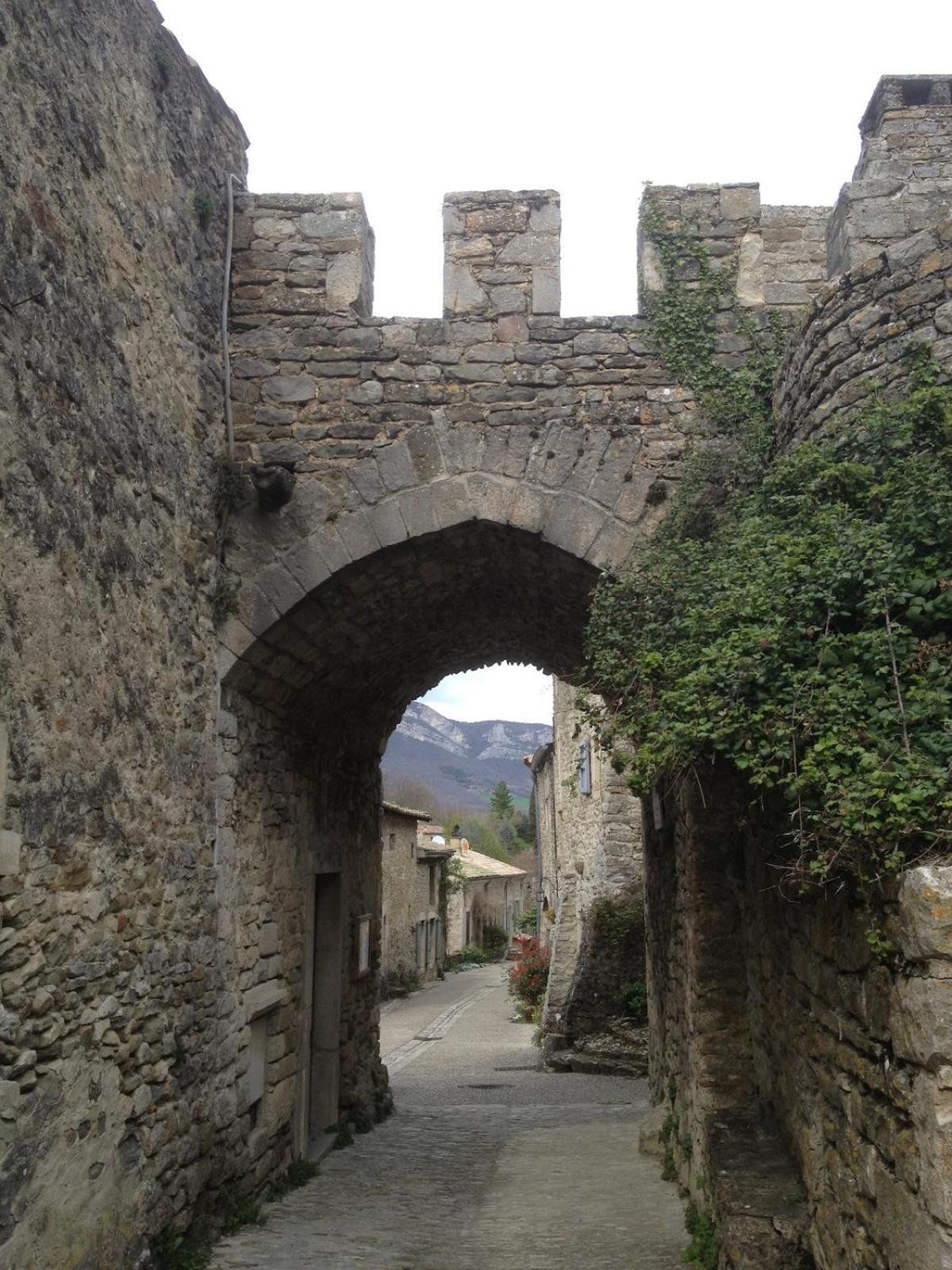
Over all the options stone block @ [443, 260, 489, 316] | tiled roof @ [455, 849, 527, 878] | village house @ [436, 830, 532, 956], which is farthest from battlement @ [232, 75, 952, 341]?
tiled roof @ [455, 849, 527, 878]

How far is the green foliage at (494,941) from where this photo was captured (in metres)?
35.7

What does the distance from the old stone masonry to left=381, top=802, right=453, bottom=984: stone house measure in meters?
13.9

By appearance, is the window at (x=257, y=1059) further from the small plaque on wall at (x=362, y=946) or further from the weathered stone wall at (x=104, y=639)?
the small plaque on wall at (x=362, y=946)

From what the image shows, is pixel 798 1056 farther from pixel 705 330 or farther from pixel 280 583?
pixel 705 330

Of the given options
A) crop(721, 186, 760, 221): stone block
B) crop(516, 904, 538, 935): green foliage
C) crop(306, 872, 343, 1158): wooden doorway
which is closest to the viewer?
crop(721, 186, 760, 221): stone block

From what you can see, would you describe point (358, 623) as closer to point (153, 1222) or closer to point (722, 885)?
point (722, 885)

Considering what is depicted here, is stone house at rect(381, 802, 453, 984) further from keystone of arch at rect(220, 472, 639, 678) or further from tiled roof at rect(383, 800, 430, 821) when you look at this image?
keystone of arch at rect(220, 472, 639, 678)

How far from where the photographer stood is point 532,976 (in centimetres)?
1611

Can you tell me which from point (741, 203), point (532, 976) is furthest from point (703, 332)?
point (532, 976)

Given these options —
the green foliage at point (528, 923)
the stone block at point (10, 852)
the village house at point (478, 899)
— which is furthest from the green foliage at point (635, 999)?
the village house at point (478, 899)

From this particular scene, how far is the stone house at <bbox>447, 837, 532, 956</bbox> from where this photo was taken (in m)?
33.0

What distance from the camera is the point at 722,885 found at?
5531mm

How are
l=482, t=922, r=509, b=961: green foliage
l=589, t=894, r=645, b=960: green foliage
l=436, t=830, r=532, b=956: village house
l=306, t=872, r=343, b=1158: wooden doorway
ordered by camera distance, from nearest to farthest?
l=306, t=872, r=343, b=1158: wooden doorway
l=589, t=894, r=645, b=960: green foliage
l=436, t=830, r=532, b=956: village house
l=482, t=922, r=509, b=961: green foliage

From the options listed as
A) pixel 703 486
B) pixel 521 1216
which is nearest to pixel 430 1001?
pixel 521 1216
